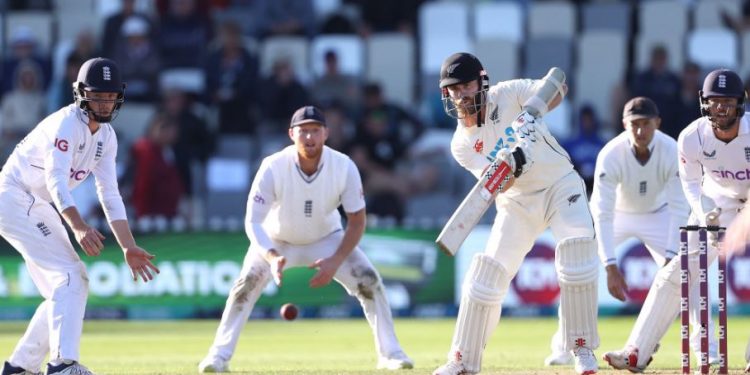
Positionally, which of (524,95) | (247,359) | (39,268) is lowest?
(247,359)

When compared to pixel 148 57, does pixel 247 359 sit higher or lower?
lower

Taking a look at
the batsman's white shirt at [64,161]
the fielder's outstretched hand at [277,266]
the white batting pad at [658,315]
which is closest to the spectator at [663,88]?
the white batting pad at [658,315]

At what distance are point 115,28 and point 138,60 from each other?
0.56 meters

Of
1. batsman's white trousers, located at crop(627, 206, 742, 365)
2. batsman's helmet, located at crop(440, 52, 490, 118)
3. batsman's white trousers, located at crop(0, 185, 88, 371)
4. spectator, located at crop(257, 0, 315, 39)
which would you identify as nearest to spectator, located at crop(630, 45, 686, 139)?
spectator, located at crop(257, 0, 315, 39)

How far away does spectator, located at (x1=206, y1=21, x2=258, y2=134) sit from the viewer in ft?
60.3

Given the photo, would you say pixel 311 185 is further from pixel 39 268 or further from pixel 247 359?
pixel 39 268

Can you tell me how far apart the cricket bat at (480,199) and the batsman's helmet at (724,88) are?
1.02 meters

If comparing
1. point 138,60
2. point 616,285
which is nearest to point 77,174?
point 616,285

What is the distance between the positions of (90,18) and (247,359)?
9167mm

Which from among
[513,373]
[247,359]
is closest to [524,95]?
[513,373]

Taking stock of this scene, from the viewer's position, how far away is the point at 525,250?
8.98 meters

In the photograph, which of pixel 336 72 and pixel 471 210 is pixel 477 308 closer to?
pixel 471 210

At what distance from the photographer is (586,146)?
16938 millimetres

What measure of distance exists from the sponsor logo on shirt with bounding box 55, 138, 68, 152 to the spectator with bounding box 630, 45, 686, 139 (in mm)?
10247
